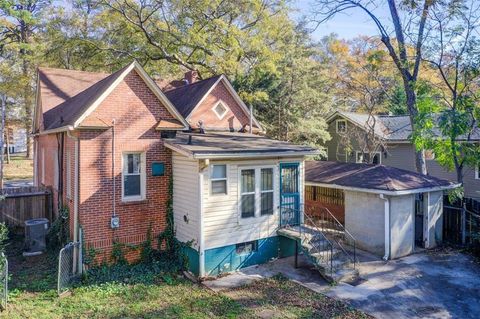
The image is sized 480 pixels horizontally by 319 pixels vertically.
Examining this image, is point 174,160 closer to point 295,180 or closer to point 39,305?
point 295,180

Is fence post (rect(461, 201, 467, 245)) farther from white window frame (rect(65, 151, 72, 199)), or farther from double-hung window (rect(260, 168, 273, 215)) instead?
white window frame (rect(65, 151, 72, 199))

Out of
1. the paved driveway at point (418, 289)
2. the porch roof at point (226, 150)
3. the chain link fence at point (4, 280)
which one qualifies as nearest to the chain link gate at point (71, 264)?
the chain link fence at point (4, 280)

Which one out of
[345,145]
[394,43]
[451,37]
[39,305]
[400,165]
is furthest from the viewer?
[345,145]

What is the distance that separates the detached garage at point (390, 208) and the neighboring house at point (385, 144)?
9.95m

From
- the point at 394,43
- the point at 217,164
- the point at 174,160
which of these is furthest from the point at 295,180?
the point at 394,43

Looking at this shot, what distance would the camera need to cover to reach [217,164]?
421 inches

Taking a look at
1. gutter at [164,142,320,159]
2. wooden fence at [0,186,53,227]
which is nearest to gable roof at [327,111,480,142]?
gutter at [164,142,320,159]

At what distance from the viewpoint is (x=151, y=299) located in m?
8.91

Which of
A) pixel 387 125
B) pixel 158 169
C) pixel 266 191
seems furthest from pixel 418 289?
pixel 387 125

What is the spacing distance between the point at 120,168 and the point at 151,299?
4.05 m

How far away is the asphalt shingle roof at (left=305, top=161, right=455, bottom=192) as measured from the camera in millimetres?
12336

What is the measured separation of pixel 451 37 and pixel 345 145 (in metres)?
11.8

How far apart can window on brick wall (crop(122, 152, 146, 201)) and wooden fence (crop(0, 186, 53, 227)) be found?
5.63 meters

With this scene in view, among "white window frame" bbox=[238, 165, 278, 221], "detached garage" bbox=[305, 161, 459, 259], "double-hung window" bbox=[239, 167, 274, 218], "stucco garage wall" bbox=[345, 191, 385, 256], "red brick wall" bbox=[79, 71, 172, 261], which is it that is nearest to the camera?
"red brick wall" bbox=[79, 71, 172, 261]
